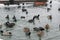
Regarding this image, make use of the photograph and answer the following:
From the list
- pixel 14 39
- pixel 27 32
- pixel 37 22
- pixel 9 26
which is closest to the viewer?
pixel 14 39

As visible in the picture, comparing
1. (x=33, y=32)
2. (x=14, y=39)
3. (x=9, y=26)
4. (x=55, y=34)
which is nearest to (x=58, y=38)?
(x=55, y=34)

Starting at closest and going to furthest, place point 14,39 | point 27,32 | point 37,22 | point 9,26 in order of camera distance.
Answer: point 14,39, point 27,32, point 9,26, point 37,22

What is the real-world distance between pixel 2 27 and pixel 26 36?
130 inches

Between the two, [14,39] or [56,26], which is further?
[56,26]

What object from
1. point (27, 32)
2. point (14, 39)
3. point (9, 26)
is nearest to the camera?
point (14, 39)

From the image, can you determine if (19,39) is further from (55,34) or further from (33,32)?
(55,34)

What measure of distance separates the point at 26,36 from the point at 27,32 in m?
0.49

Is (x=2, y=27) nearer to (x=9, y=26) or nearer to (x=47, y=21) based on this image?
(x=9, y=26)

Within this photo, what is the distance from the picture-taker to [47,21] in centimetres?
2164

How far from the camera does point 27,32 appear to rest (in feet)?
55.0

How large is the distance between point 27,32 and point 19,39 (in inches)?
48.0

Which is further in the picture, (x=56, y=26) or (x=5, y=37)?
(x=56, y=26)

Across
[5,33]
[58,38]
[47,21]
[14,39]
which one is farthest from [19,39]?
[47,21]

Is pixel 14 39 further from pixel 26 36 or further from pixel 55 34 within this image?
pixel 55 34
